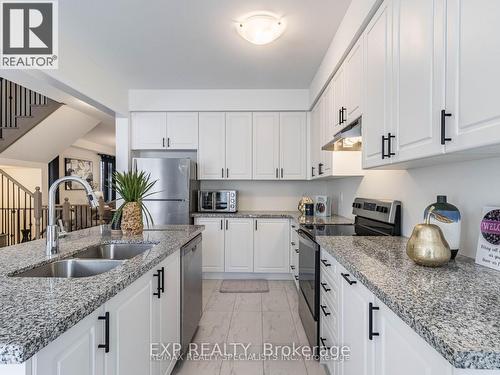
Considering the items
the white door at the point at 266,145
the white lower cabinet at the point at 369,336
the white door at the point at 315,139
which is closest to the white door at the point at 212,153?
the white door at the point at 266,145

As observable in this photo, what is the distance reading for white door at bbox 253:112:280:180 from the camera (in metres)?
4.21

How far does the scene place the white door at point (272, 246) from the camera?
3.99m

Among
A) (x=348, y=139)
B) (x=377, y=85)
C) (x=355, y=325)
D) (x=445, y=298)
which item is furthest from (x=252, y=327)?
(x=377, y=85)

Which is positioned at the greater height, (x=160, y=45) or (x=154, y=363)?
(x=160, y=45)

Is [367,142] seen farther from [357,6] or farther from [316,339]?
[316,339]

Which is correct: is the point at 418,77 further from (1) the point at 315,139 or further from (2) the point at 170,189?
(2) the point at 170,189

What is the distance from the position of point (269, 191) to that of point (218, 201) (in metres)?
0.86

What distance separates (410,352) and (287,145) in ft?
11.5

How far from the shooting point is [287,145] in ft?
13.9

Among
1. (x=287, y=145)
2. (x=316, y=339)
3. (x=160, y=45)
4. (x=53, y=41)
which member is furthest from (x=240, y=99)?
(x=316, y=339)

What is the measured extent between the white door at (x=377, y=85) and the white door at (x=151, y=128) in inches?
116

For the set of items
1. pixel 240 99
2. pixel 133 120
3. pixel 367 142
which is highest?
pixel 240 99

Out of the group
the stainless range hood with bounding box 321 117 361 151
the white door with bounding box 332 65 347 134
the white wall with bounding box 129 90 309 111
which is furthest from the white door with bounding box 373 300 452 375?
the white wall with bounding box 129 90 309 111

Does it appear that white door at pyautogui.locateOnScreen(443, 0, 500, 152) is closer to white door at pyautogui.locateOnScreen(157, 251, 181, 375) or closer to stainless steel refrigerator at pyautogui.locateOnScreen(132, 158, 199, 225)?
white door at pyautogui.locateOnScreen(157, 251, 181, 375)
